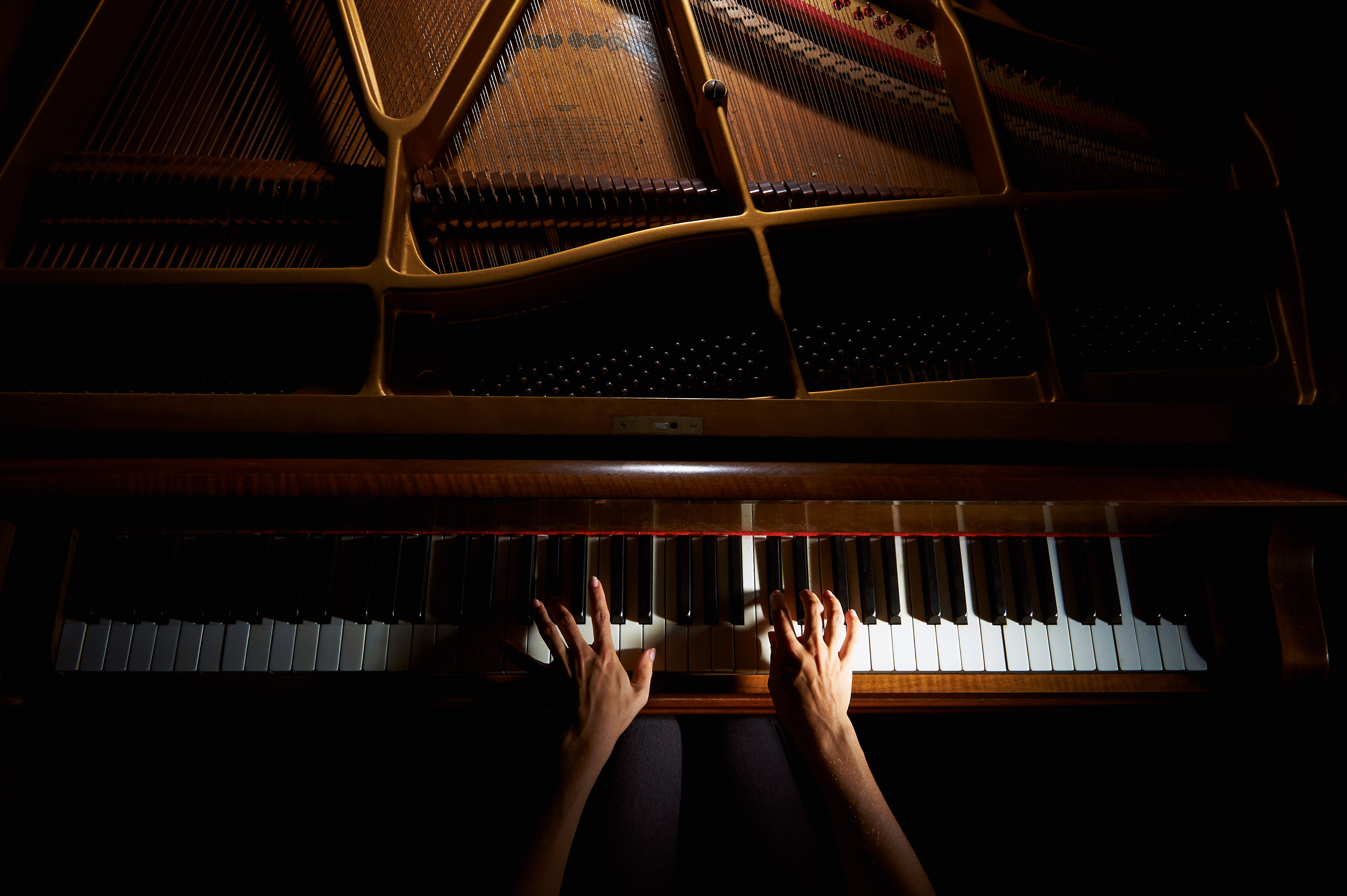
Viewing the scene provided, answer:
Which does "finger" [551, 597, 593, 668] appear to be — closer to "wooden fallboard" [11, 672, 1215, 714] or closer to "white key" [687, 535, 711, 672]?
"wooden fallboard" [11, 672, 1215, 714]

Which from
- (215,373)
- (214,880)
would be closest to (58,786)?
(214,880)

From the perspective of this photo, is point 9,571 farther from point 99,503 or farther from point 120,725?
point 120,725

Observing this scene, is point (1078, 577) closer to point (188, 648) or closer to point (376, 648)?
point (376, 648)

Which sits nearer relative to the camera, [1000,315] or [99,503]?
[99,503]

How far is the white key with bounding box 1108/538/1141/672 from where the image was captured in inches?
62.9

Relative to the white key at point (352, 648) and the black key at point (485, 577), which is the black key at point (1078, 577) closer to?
the black key at point (485, 577)

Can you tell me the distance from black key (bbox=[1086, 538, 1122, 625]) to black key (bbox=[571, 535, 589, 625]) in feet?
4.48

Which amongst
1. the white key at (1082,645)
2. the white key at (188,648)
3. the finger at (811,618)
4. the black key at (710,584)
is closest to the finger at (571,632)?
the black key at (710,584)

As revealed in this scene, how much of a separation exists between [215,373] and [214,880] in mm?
1353

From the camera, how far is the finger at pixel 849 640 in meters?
1.47

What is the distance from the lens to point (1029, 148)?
188cm

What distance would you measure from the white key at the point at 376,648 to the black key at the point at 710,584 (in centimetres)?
81

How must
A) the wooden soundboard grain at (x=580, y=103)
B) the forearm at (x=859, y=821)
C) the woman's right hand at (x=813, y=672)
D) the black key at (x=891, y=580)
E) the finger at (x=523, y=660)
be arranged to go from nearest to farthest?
the forearm at (x=859, y=821)
the woman's right hand at (x=813, y=672)
the finger at (x=523, y=660)
the black key at (x=891, y=580)
the wooden soundboard grain at (x=580, y=103)

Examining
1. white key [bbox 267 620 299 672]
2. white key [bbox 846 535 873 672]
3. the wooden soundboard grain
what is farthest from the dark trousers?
the wooden soundboard grain
